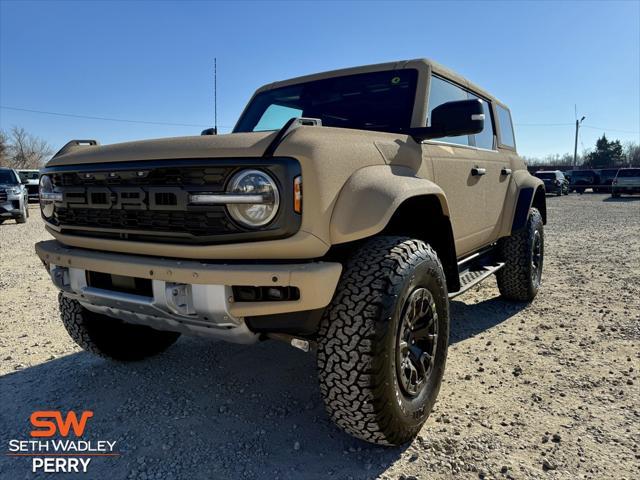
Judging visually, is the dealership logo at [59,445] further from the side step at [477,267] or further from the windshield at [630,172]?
the windshield at [630,172]

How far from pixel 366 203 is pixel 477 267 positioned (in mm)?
2377

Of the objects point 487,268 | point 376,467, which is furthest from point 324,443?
point 487,268

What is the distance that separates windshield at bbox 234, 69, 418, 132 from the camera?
3094 millimetres

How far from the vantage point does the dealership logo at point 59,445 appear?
7.43 ft

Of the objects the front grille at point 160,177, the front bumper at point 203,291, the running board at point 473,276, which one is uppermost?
the front grille at point 160,177

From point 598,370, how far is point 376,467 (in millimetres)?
1930

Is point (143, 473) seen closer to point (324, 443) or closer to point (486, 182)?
point (324, 443)

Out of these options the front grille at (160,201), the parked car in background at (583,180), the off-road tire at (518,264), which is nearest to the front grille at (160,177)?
the front grille at (160,201)

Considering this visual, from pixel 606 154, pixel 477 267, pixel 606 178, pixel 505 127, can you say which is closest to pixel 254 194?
pixel 477 267

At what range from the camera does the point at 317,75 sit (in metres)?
3.55

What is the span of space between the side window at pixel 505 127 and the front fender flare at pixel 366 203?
2.95m

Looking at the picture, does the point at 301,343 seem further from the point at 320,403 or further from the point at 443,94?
the point at 443,94

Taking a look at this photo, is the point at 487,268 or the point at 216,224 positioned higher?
the point at 216,224

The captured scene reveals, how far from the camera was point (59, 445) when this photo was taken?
2418 millimetres
